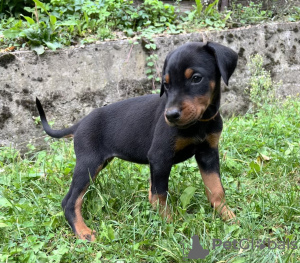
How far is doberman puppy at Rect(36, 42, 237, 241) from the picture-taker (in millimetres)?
2854

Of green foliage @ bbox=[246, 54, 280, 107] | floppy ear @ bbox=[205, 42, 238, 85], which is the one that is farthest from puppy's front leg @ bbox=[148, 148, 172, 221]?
green foliage @ bbox=[246, 54, 280, 107]

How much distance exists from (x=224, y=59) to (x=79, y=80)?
3229 millimetres

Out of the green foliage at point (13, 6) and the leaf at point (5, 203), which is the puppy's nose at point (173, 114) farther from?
the green foliage at point (13, 6)

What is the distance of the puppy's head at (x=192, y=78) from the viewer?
2.78 m

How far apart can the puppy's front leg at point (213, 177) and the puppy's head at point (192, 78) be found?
0.48 meters

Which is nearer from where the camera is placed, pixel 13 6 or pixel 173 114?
pixel 173 114

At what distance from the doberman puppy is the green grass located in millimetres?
165

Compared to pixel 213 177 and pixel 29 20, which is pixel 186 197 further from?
pixel 29 20

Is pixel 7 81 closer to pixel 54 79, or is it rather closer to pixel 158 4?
pixel 54 79

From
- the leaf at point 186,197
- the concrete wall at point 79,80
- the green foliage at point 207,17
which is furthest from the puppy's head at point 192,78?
the green foliage at point 207,17

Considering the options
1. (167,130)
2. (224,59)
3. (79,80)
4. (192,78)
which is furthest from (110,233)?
(79,80)

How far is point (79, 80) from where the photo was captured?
5.76 m

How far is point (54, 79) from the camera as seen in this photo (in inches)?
222

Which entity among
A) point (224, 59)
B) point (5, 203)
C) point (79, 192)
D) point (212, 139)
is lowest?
A: point (5, 203)
